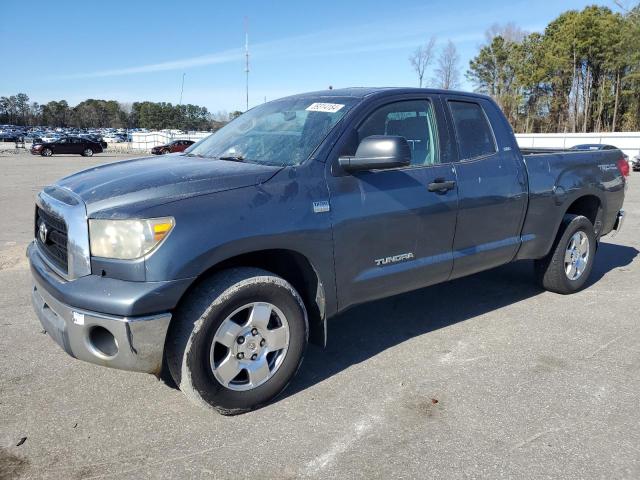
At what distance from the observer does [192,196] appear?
286 cm

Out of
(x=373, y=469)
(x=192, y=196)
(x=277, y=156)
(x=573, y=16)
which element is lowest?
(x=373, y=469)

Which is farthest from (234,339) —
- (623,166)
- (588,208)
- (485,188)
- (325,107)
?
(623,166)

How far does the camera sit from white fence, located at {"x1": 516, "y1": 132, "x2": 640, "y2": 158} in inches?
1277

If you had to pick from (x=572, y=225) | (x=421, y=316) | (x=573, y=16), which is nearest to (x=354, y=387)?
(x=421, y=316)

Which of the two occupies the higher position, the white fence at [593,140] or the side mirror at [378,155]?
the white fence at [593,140]

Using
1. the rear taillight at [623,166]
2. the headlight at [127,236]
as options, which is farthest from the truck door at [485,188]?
the headlight at [127,236]

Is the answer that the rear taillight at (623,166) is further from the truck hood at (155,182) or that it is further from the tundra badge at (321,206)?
the truck hood at (155,182)

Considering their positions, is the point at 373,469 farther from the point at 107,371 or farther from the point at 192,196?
the point at 107,371

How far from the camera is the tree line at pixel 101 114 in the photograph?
140 m

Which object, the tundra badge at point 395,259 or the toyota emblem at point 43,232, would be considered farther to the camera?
the tundra badge at point 395,259

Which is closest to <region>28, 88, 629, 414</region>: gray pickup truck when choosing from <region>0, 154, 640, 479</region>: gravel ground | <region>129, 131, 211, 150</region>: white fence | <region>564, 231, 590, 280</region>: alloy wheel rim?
<region>0, 154, 640, 479</region>: gravel ground

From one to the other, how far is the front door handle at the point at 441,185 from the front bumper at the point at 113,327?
1.99 m

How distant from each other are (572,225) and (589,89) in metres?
57.2

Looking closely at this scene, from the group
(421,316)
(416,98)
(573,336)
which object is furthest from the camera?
(421,316)
